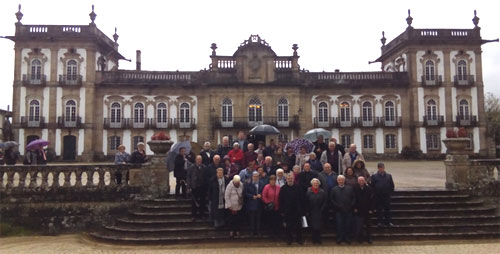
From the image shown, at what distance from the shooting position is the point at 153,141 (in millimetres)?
9258

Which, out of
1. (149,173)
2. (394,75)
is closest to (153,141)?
(149,173)

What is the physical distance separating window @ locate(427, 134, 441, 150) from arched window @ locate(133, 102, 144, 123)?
23.2 metres

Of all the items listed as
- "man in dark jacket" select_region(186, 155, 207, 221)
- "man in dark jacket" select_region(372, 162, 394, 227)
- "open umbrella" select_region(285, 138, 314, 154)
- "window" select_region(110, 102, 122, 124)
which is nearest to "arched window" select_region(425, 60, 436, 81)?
"window" select_region(110, 102, 122, 124)

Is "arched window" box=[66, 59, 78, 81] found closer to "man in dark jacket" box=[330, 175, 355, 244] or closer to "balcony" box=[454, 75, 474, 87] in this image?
"man in dark jacket" box=[330, 175, 355, 244]

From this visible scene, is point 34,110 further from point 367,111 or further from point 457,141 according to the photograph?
point 457,141

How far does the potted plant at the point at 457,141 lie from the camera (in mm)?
9688

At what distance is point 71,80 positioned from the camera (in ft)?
103

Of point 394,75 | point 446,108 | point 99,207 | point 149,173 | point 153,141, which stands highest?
point 394,75

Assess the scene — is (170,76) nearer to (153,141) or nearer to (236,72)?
(236,72)

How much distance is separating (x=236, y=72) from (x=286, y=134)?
21.1ft

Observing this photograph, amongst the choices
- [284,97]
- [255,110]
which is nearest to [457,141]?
[284,97]

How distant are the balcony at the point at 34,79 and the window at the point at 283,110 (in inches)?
725

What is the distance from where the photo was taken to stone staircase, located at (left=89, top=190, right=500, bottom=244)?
802 cm

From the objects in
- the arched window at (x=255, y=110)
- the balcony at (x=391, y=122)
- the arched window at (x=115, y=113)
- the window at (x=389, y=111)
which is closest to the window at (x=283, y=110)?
the arched window at (x=255, y=110)
